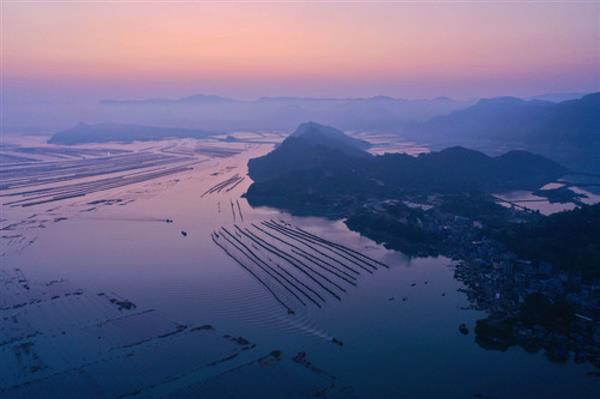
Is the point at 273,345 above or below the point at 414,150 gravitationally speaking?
below

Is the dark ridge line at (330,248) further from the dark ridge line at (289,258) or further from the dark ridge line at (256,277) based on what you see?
the dark ridge line at (256,277)

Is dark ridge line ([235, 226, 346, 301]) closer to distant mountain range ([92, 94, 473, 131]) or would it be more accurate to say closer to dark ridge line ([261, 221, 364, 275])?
dark ridge line ([261, 221, 364, 275])

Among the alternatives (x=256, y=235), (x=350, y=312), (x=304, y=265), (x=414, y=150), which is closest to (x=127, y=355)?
(x=350, y=312)

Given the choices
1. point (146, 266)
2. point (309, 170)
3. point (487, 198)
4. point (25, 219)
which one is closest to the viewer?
point (146, 266)

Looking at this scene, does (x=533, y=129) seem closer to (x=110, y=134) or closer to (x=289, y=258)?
(x=289, y=258)

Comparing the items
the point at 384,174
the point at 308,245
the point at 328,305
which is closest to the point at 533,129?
the point at 384,174

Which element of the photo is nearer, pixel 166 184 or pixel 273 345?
pixel 273 345

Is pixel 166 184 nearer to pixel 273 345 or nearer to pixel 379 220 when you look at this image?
pixel 379 220

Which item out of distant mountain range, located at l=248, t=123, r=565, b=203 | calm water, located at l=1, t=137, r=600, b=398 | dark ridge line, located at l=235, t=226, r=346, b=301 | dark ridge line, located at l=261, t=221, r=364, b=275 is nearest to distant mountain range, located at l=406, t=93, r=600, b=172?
distant mountain range, located at l=248, t=123, r=565, b=203
